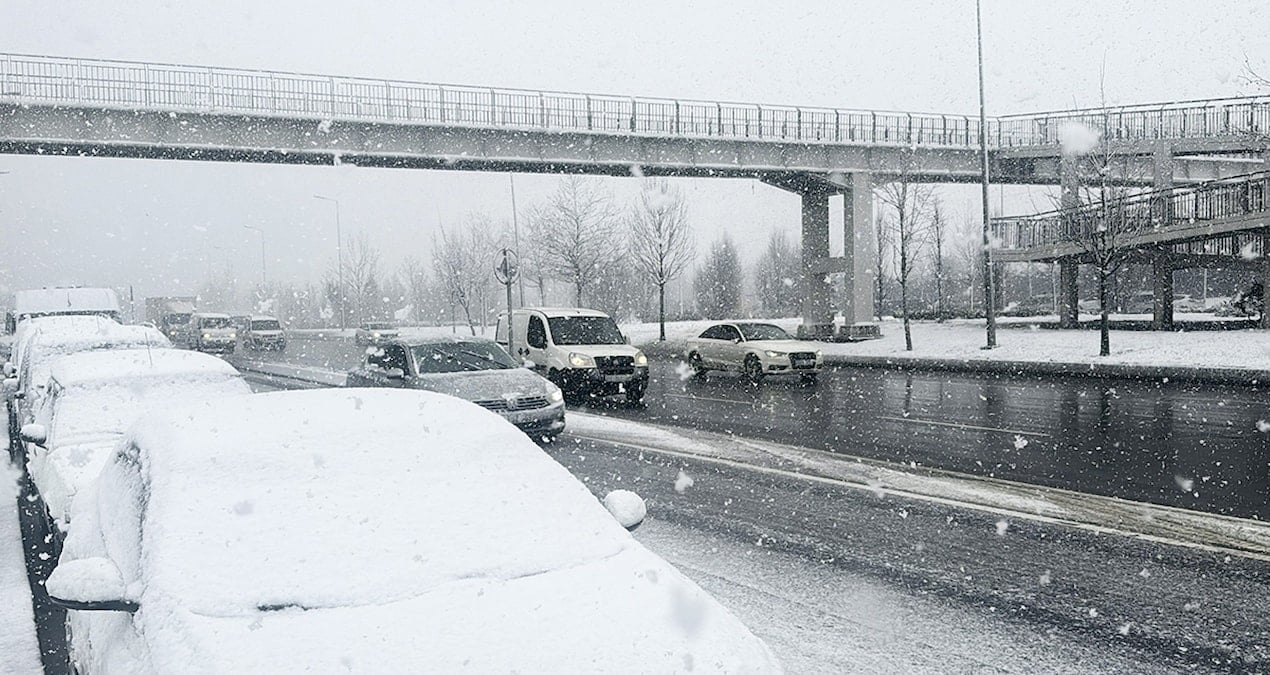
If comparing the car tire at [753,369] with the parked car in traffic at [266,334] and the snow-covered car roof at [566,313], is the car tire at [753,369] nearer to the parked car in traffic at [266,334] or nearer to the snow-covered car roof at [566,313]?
the snow-covered car roof at [566,313]

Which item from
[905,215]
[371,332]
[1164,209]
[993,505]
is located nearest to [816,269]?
[905,215]

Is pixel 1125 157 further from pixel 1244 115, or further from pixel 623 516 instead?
pixel 623 516

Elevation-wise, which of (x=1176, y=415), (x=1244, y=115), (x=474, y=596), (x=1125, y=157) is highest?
(x=1244, y=115)

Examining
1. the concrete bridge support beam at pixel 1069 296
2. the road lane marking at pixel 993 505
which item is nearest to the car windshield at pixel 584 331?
the road lane marking at pixel 993 505

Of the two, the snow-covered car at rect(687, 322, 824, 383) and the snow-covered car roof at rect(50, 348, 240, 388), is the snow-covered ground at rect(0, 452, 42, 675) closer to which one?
the snow-covered car roof at rect(50, 348, 240, 388)

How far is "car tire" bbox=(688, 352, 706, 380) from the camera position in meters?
23.8

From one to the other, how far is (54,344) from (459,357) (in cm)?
542

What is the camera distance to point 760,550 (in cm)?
668

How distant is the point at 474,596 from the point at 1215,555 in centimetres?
554

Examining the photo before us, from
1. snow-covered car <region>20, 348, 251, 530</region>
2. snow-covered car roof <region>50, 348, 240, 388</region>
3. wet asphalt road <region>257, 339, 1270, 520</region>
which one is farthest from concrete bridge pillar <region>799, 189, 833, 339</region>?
snow-covered car <region>20, 348, 251, 530</region>

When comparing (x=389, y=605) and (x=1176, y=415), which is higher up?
(x=389, y=605)

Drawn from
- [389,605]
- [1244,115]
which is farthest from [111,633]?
[1244,115]

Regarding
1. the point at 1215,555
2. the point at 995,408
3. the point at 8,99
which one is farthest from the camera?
the point at 8,99

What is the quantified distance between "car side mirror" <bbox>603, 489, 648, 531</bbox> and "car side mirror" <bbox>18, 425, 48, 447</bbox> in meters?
5.60
